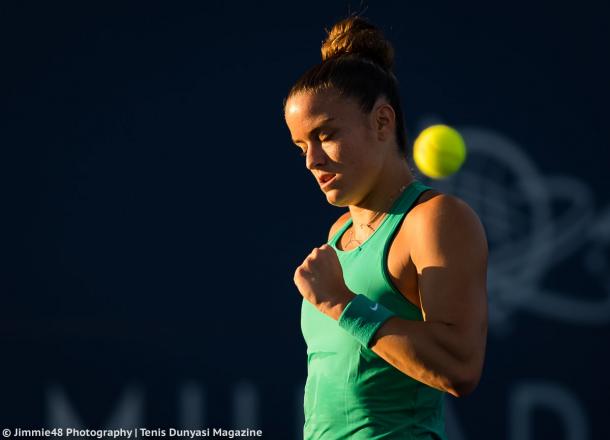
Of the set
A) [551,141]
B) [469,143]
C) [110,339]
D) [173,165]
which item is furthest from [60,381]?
[551,141]

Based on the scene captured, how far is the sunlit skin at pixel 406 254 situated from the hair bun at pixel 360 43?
148 mm

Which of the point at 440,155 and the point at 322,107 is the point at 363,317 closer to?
the point at 322,107

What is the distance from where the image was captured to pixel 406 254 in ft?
5.51

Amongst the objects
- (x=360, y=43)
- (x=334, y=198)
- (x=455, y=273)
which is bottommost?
(x=455, y=273)

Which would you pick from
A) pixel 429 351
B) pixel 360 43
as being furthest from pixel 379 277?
pixel 360 43

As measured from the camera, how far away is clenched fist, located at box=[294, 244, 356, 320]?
167 cm

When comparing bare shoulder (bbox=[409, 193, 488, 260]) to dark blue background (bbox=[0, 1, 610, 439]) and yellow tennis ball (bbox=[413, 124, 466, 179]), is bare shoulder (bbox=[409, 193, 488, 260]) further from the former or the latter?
dark blue background (bbox=[0, 1, 610, 439])

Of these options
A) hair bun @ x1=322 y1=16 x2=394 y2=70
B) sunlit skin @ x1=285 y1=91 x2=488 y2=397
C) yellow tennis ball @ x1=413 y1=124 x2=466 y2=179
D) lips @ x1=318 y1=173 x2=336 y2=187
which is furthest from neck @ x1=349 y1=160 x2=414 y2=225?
yellow tennis ball @ x1=413 y1=124 x2=466 y2=179

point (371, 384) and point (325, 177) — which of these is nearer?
point (371, 384)

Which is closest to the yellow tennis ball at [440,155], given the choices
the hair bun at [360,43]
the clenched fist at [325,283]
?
the hair bun at [360,43]

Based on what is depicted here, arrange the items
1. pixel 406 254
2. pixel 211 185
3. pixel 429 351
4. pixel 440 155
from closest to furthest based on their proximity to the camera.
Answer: pixel 429 351, pixel 406 254, pixel 440 155, pixel 211 185

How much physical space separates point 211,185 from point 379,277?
2213 mm

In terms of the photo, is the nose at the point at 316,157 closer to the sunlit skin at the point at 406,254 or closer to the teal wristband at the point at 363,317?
the sunlit skin at the point at 406,254

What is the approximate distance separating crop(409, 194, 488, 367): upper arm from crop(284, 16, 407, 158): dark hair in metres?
0.33
